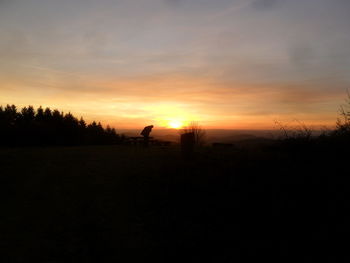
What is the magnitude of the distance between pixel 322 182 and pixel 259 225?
2293mm

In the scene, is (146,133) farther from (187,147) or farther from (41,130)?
(41,130)

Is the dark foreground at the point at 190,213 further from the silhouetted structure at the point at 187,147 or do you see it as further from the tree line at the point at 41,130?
the tree line at the point at 41,130

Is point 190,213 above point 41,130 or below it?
below

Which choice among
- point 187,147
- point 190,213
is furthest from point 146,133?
point 190,213

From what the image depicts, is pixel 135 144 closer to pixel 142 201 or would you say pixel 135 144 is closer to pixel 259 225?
pixel 142 201

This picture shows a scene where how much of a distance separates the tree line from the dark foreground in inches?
890

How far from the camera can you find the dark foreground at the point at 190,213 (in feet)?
20.9

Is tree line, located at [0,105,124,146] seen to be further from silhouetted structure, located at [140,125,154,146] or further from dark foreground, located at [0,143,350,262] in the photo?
dark foreground, located at [0,143,350,262]

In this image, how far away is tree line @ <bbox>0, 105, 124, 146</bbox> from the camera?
33.2m

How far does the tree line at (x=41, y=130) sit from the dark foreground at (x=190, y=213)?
22602 millimetres

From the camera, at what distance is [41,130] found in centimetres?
3400

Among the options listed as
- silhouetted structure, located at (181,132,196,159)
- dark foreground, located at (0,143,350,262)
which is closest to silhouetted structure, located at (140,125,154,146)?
silhouetted structure, located at (181,132,196,159)

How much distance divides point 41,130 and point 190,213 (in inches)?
1160

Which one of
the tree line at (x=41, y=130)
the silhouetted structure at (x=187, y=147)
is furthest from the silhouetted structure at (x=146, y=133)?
the tree line at (x=41, y=130)
